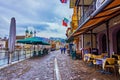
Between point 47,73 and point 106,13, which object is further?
point 47,73

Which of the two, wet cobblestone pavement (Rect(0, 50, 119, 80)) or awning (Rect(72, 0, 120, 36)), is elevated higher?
awning (Rect(72, 0, 120, 36))

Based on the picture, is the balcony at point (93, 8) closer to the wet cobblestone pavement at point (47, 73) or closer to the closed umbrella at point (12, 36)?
the wet cobblestone pavement at point (47, 73)

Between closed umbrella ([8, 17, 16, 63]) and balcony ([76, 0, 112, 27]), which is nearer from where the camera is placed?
balcony ([76, 0, 112, 27])

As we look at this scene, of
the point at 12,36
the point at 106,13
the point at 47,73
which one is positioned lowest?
the point at 47,73

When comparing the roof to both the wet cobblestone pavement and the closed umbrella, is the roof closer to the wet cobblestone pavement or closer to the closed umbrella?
the wet cobblestone pavement

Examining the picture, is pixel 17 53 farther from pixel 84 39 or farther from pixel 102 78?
pixel 102 78

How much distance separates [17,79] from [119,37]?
8.46m

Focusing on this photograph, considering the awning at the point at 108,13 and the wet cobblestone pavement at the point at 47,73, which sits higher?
the awning at the point at 108,13

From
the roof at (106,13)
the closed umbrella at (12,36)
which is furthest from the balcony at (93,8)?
the closed umbrella at (12,36)

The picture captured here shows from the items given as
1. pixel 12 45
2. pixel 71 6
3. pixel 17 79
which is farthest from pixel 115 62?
pixel 71 6

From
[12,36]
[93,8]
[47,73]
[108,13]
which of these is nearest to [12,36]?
[12,36]

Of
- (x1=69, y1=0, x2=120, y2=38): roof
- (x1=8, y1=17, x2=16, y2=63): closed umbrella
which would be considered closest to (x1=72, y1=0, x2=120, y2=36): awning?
(x1=69, y1=0, x2=120, y2=38): roof

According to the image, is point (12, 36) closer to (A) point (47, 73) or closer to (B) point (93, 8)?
(A) point (47, 73)

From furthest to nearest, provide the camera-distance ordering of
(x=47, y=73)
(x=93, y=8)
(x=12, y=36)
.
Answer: (x=93, y=8) < (x=12, y=36) < (x=47, y=73)
